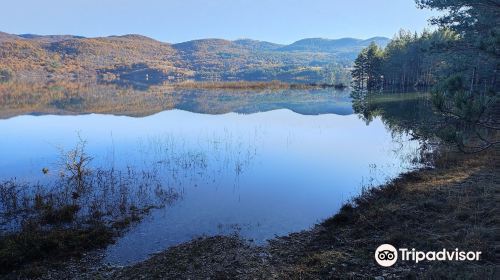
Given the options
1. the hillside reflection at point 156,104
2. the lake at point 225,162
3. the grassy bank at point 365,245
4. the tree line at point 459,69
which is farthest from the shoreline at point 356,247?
the hillside reflection at point 156,104

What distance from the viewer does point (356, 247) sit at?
10461mm

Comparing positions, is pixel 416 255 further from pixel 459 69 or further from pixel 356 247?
pixel 459 69

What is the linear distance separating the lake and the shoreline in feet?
3.43

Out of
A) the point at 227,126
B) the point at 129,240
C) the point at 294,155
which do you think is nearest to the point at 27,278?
the point at 129,240

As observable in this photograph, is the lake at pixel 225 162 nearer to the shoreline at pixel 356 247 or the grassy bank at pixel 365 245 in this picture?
the shoreline at pixel 356 247

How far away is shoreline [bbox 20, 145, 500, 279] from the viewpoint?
29.2 feet

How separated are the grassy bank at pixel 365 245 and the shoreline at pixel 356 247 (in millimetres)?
19

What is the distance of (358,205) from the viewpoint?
1527 centimetres

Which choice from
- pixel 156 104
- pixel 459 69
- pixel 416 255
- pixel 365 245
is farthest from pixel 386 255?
pixel 156 104

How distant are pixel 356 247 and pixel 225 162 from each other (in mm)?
14061

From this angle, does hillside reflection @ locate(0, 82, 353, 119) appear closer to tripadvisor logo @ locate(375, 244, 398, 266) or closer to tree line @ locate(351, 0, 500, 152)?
tree line @ locate(351, 0, 500, 152)

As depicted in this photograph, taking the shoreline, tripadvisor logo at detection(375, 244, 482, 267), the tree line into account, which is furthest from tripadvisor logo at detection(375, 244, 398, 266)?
the tree line

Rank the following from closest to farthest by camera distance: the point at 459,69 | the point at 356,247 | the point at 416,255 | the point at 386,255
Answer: the point at 416,255
the point at 386,255
the point at 356,247
the point at 459,69

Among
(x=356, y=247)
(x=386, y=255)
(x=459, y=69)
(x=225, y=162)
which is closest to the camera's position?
(x=386, y=255)
